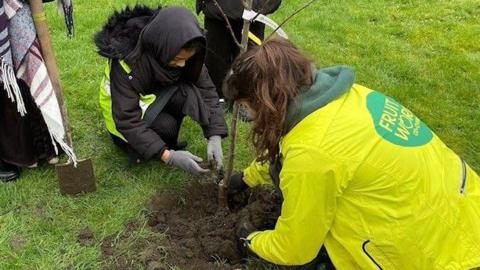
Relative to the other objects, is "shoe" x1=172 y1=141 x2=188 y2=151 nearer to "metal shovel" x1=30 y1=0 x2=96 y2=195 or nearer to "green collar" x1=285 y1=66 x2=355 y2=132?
"metal shovel" x1=30 y1=0 x2=96 y2=195

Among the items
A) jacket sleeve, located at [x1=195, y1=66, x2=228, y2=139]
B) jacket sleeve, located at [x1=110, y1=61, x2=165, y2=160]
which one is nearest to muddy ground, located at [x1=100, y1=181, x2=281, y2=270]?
jacket sleeve, located at [x1=110, y1=61, x2=165, y2=160]

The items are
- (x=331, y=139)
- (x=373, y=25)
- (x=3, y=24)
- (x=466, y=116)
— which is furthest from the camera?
(x=373, y=25)

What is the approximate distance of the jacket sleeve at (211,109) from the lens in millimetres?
3105

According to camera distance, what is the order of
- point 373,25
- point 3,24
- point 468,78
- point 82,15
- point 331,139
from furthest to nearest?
point 373,25 → point 82,15 → point 468,78 → point 3,24 → point 331,139

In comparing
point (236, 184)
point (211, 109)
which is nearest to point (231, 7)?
point (211, 109)

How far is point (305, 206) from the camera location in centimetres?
184

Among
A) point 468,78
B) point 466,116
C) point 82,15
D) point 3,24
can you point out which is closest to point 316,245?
point 3,24

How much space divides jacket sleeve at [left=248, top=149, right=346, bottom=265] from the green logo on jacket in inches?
8.0

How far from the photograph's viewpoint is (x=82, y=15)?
5.25 m

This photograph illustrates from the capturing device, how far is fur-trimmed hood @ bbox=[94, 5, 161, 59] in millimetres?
2861

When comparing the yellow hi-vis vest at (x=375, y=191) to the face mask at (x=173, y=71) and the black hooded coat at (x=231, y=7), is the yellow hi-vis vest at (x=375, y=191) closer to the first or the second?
the face mask at (x=173, y=71)

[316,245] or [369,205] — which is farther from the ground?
[369,205]

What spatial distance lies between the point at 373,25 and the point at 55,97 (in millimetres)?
3793

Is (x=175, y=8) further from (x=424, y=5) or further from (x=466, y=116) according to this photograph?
(x=424, y=5)
